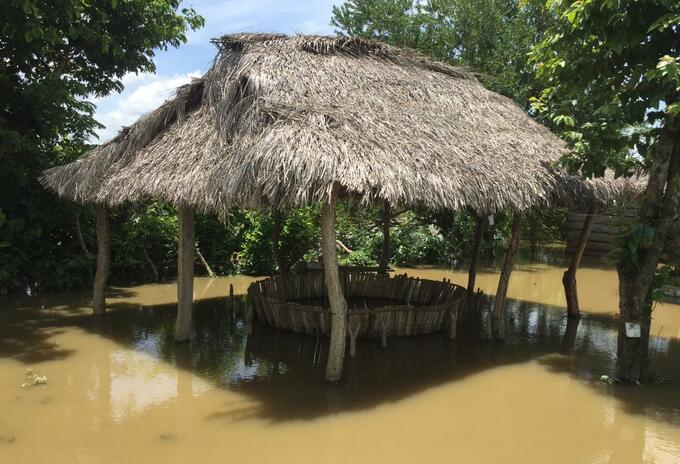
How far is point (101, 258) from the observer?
8148 millimetres

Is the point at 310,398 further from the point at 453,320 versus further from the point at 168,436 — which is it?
the point at 453,320

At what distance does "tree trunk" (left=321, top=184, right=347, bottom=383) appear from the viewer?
5359mm

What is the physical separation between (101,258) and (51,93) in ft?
9.03

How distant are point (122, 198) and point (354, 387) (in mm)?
3551

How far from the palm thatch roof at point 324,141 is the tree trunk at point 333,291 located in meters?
0.40

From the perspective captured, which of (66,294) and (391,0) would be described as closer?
(66,294)

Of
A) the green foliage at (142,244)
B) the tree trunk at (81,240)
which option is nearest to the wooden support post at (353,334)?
the green foliage at (142,244)

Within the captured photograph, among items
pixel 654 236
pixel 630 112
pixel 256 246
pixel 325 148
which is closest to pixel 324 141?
pixel 325 148

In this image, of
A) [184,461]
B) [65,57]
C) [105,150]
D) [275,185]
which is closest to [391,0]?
[65,57]

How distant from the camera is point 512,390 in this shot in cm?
581

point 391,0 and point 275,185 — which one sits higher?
point 391,0

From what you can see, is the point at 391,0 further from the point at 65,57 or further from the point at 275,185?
the point at 275,185

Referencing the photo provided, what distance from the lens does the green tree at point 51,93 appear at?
27.4 feet

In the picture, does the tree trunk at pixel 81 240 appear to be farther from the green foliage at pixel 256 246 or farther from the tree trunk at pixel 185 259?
the tree trunk at pixel 185 259
